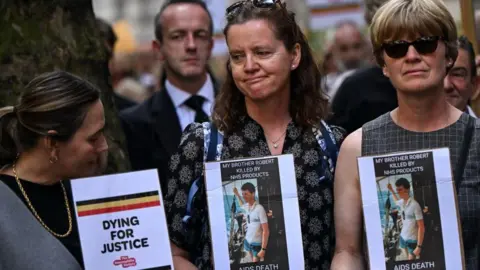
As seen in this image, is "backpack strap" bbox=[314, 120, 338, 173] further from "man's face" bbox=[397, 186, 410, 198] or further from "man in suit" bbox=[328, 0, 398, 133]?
"man in suit" bbox=[328, 0, 398, 133]

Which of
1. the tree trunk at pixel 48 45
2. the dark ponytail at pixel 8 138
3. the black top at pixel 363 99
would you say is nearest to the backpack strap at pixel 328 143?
the dark ponytail at pixel 8 138

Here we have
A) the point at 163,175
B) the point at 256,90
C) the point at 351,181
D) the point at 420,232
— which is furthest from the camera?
the point at 163,175

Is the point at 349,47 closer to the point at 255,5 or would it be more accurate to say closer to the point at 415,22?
the point at 255,5

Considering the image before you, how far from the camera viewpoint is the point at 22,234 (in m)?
4.00

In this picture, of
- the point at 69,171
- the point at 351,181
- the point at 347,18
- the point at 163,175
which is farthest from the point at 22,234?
the point at 347,18

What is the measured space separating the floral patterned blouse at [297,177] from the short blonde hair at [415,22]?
550mm

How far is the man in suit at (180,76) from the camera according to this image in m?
6.98

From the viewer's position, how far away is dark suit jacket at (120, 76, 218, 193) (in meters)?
6.58

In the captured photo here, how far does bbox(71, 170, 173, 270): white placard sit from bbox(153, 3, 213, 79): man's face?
3265 mm

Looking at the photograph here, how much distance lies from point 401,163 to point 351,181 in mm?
314

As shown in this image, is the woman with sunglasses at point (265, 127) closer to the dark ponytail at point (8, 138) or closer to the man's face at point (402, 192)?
the man's face at point (402, 192)

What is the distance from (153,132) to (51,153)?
8.61ft

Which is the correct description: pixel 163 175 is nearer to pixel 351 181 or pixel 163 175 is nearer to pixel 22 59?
pixel 22 59

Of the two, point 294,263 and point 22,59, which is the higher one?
point 22,59
